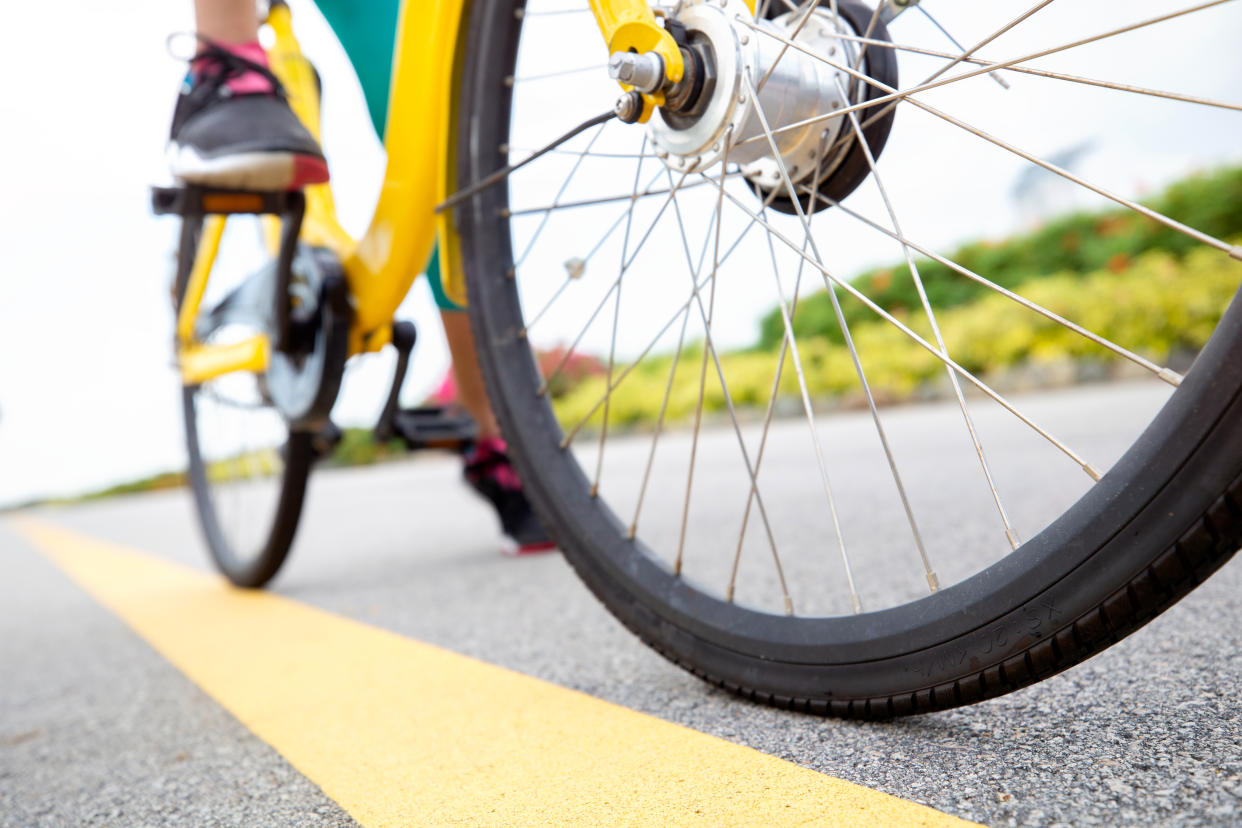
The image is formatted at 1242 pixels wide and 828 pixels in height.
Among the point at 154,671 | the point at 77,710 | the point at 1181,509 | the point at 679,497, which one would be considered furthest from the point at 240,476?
the point at 1181,509

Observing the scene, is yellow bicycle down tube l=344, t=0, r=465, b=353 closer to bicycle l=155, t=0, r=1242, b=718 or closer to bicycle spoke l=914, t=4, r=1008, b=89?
bicycle l=155, t=0, r=1242, b=718

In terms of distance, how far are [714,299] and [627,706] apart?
17.4 inches

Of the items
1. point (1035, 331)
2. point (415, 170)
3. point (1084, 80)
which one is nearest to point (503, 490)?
point (415, 170)

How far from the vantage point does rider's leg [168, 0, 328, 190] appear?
56.4 inches

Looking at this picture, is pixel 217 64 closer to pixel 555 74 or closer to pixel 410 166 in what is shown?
pixel 410 166

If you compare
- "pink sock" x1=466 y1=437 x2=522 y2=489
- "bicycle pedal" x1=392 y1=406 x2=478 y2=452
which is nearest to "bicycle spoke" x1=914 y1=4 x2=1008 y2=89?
"bicycle pedal" x1=392 y1=406 x2=478 y2=452

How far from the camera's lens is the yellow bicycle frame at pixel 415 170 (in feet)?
3.29

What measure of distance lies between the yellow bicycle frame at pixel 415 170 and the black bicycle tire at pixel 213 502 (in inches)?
8.6

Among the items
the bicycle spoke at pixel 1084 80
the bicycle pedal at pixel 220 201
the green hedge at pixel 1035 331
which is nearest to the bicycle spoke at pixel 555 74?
the bicycle spoke at pixel 1084 80

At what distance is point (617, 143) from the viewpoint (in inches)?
43.7

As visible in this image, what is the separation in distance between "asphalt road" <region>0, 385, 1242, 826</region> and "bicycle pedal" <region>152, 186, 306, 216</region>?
2.42ft

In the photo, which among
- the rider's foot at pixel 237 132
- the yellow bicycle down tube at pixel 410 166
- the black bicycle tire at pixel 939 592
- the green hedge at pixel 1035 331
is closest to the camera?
the black bicycle tire at pixel 939 592

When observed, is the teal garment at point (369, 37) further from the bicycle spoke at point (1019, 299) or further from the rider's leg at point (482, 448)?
the bicycle spoke at point (1019, 299)

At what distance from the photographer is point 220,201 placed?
5.08 ft
